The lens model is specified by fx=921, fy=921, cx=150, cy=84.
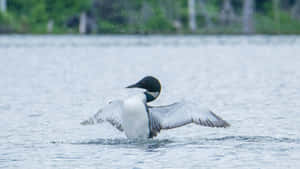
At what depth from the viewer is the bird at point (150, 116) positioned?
40.7ft

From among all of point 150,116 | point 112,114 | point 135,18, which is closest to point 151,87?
point 150,116

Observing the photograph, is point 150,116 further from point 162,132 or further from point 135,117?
point 162,132

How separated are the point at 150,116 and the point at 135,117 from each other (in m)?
0.27

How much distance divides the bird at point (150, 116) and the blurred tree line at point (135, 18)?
67153 millimetres

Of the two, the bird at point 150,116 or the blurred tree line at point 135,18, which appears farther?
the blurred tree line at point 135,18

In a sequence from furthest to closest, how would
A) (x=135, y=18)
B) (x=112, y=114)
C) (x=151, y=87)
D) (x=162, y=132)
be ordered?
(x=135, y=18), (x=162, y=132), (x=151, y=87), (x=112, y=114)

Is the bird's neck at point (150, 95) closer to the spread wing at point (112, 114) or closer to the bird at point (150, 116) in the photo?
the bird at point (150, 116)

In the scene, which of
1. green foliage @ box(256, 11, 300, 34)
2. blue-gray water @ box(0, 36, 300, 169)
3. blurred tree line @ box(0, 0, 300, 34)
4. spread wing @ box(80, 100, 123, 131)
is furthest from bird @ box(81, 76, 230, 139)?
green foliage @ box(256, 11, 300, 34)

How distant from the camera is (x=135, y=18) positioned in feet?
291

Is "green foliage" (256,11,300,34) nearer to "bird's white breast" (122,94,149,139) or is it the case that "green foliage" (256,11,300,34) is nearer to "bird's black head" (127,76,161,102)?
"bird's black head" (127,76,161,102)

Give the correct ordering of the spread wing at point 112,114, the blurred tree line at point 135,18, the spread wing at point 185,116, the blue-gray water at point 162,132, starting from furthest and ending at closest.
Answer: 1. the blurred tree line at point 135,18
2. the spread wing at point 112,114
3. the spread wing at point 185,116
4. the blue-gray water at point 162,132

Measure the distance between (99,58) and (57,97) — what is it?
2125cm

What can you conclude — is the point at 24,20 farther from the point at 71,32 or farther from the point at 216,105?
the point at 216,105

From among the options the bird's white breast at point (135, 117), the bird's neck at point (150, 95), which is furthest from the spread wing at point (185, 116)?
the bird's neck at point (150, 95)
